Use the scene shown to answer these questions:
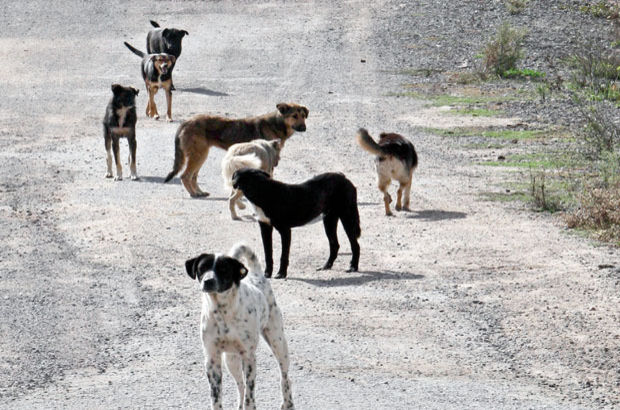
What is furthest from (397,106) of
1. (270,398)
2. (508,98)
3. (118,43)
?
(270,398)

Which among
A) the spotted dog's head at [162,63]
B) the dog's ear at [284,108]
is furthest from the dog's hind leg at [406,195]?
the spotted dog's head at [162,63]

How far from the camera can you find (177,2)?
36.5 metres

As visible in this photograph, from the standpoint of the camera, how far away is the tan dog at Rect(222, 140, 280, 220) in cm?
1349

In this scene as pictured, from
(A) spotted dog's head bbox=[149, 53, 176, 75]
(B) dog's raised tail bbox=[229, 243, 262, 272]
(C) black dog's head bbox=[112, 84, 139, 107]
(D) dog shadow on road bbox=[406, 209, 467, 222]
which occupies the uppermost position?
(A) spotted dog's head bbox=[149, 53, 176, 75]

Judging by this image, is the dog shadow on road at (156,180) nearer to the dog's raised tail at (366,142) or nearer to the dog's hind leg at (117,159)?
the dog's hind leg at (117,159)

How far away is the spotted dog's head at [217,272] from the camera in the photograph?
273 inches

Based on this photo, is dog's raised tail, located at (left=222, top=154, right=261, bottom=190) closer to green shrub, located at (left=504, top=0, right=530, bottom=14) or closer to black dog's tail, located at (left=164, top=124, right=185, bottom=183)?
black dog's tail, located at (left=164, top=124, right=185, bottom=183)

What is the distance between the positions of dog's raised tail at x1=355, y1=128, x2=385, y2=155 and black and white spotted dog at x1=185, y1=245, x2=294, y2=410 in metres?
6.79

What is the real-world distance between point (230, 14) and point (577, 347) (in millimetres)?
26851

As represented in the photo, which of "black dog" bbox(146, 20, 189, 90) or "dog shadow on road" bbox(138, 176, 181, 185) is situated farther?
"black dog" bbox(146, 20, 189, 90)

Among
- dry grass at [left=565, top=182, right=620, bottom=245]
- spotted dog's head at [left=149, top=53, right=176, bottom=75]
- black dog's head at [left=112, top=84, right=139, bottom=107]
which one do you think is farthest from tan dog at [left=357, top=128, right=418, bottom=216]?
spotted dog's head at [left=149, top=53, right=176, bottom=75]

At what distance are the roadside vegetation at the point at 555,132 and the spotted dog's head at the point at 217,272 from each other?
6.55 meters

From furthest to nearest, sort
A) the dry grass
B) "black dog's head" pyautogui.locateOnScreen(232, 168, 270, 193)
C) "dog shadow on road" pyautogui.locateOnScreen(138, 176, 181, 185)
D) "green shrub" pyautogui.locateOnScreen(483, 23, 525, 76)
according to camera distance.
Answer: "green shrub" pyautogui.locateOnScreen(483, 23, 525, 76) → "dog shadow on road" pyautogui.locateOnScreen(138, 176, 181, 185) → the dry grass → "black dog's head" pyautogui.locateOnScreen(232, 168, 270, 193)

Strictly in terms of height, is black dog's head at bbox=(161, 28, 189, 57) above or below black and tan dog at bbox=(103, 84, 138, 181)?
above
